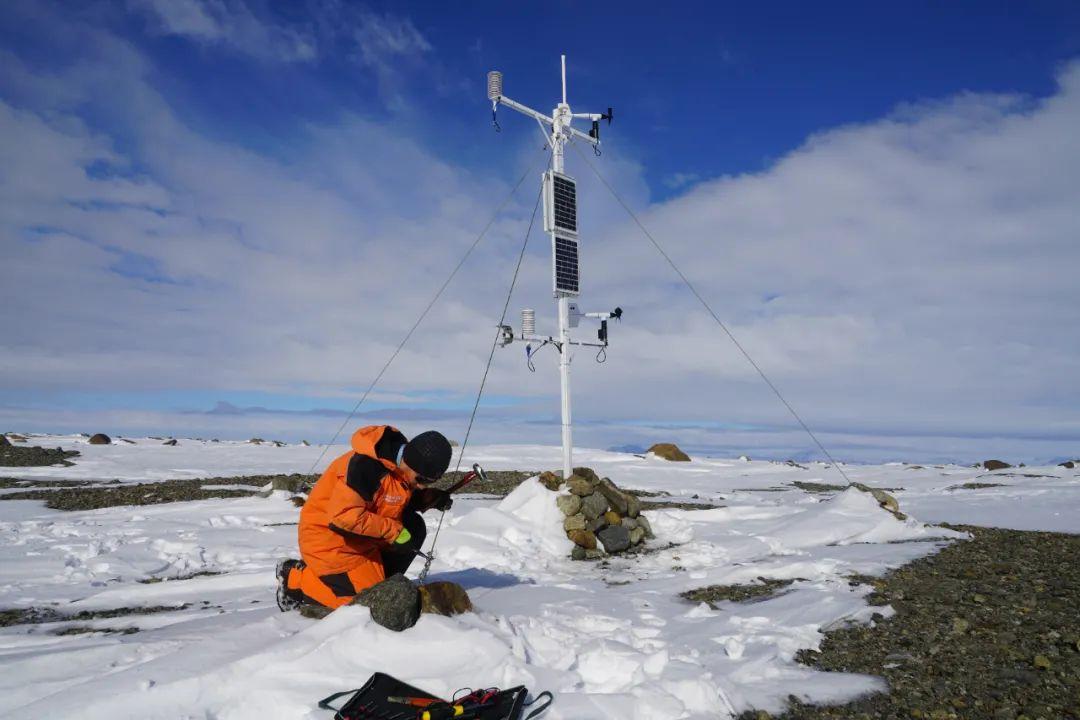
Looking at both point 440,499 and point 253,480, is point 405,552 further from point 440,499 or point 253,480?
point 253,480

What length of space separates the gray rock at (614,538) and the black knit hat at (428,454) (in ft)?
18.5

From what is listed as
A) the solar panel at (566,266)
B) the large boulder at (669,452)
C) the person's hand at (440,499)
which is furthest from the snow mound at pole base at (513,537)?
the large boulder at (669,452)

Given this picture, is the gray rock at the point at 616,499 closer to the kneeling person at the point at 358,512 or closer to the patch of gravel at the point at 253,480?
the kneeling person at the point at 358,512

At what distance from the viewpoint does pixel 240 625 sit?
15.9ft

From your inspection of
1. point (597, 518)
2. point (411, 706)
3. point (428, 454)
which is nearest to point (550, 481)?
point (597, 518)

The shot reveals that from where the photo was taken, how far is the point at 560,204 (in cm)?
1356

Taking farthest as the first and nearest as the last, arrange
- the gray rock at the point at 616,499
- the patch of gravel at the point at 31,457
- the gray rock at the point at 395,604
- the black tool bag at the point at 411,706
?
1. the patch of gravel at the point at 31,457
2. the gray rock at the point at 616,499
3. the gray rock at the point at 395,604
4. the black tool bag at the point at 411,706

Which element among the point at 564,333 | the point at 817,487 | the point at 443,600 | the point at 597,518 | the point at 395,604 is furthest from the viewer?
the point at 817,487

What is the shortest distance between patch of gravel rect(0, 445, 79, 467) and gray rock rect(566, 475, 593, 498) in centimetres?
2156

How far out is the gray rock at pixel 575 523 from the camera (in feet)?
34.0

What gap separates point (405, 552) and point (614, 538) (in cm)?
520

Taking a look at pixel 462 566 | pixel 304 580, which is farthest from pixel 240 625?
pixel 462 566

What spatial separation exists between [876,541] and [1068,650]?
4929 millimetres

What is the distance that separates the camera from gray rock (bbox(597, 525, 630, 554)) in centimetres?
1020
